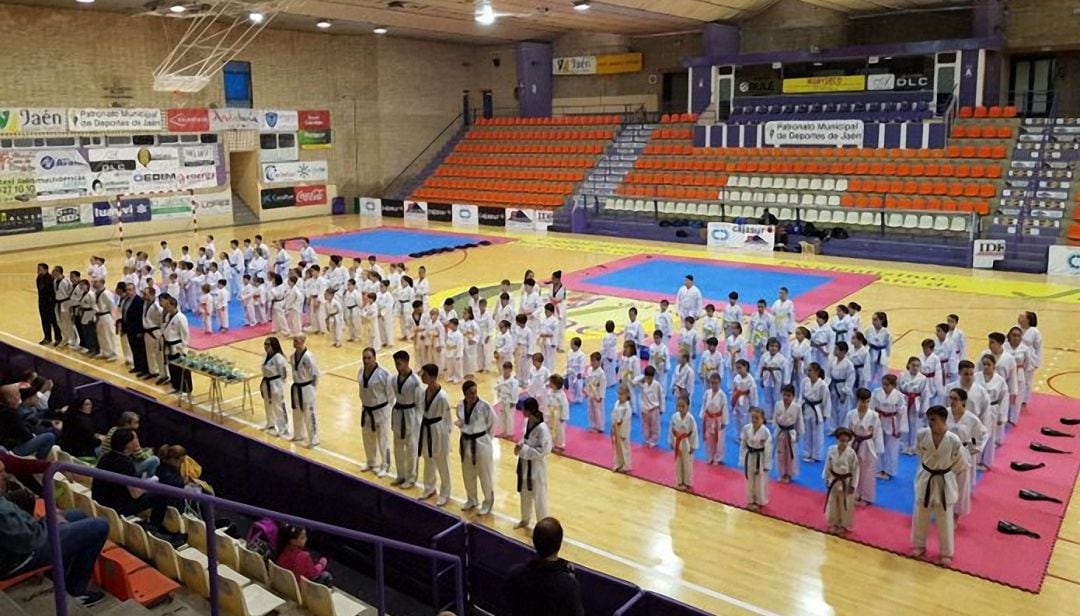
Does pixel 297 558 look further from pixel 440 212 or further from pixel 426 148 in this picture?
pixel 426 148

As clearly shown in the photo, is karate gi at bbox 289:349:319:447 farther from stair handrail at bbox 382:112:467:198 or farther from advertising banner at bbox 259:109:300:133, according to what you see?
A: stair handrail at bbox 382:112:467:198

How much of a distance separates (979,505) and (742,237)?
19191 millimetres

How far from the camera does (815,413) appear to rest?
11.5 metres

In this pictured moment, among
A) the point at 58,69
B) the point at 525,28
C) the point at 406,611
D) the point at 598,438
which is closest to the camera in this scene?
the point at 406,611

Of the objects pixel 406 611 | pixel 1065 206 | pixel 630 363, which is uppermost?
pixel 1065 206

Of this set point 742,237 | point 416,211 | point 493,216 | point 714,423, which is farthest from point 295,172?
point 714,423

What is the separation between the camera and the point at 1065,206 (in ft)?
85.3

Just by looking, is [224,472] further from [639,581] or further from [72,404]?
[639,581]

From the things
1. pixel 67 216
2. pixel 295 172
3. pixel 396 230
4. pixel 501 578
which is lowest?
pixel 501 578

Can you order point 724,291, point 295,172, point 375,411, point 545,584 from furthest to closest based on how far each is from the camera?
point 295,172 < point 724,291 < point 375,411 < point 545,584

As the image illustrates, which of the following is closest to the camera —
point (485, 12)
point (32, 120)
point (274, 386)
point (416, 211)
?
point (274, 386)

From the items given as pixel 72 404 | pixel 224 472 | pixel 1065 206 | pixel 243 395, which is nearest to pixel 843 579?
pixel 224 472

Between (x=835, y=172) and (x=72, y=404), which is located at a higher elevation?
(x=835, y=172)

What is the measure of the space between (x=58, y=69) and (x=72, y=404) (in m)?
24.7
